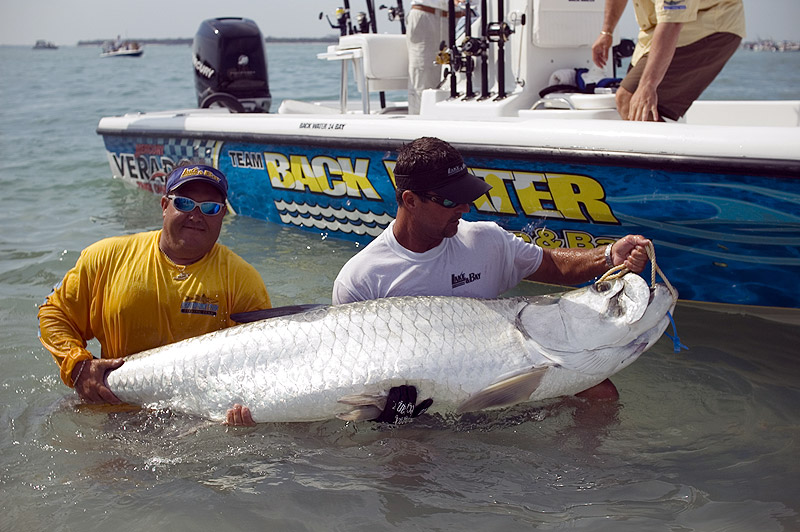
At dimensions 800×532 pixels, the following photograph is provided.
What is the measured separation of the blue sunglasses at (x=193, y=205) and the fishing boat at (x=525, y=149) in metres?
2.20

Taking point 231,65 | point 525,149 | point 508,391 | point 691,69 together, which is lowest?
point 508,391

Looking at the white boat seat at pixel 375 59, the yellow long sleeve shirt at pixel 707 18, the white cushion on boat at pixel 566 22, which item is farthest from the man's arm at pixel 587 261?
the white boat seat at pixel 375 59

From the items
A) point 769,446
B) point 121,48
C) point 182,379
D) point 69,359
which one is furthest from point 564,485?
point 121,48

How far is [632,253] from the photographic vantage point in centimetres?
318

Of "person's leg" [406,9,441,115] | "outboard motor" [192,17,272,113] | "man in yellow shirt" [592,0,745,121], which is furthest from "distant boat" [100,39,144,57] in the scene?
"man in yellow shirt" [592,0,745,121]

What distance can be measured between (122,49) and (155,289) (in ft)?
358

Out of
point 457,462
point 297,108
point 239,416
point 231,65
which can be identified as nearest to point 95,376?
point 239,416

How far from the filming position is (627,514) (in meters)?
2.95

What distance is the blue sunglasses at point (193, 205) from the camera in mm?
3424

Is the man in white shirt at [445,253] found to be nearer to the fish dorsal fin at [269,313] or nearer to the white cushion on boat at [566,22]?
the fish dorsal fin at [269,313]

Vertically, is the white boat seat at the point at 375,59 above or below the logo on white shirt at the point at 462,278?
above

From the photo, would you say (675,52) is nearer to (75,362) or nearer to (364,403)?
(364,403)

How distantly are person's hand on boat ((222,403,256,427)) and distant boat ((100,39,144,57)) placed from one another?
100840 millimetres

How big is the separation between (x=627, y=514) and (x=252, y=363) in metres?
1.60
